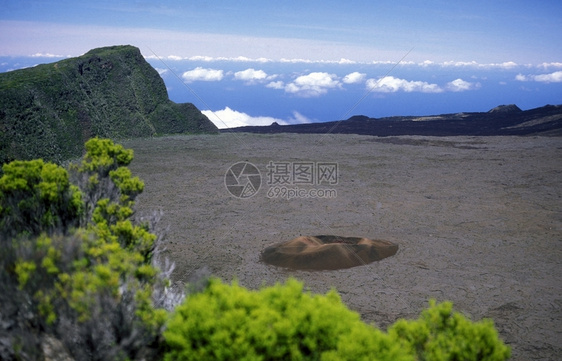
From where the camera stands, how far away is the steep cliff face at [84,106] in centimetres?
3366

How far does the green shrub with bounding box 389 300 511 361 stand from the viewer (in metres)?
4.68

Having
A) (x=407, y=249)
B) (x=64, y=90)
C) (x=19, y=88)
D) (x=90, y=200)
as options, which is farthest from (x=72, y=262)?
(x=64, y=90)

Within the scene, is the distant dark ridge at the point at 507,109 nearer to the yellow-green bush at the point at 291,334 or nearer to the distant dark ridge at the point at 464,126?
the distant dark ridge at the point at 464,126

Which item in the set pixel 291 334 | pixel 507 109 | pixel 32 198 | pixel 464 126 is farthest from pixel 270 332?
pixel 507 109

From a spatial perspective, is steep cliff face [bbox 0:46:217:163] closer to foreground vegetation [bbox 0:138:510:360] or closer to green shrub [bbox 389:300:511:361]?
foreground vegetation [bbox 0:138:510:360]

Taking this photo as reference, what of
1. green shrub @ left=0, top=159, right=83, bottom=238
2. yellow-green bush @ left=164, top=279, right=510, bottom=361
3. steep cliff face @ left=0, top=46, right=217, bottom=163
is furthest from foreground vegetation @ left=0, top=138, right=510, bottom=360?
steep cliff face @ left=0, top=46, right=217, bottom=163

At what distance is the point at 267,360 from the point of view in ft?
14.4

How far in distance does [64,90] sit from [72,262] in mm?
41852

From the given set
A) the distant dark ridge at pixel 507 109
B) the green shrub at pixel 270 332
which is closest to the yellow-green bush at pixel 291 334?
the green shrub at pixel 270 332

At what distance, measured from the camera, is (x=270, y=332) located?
4.29 meters

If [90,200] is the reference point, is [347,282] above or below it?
below

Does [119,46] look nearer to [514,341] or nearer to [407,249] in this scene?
[407,249]

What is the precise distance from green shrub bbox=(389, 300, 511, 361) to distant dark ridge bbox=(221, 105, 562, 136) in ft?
156

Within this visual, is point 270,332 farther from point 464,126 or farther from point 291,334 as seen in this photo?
point 464,126
